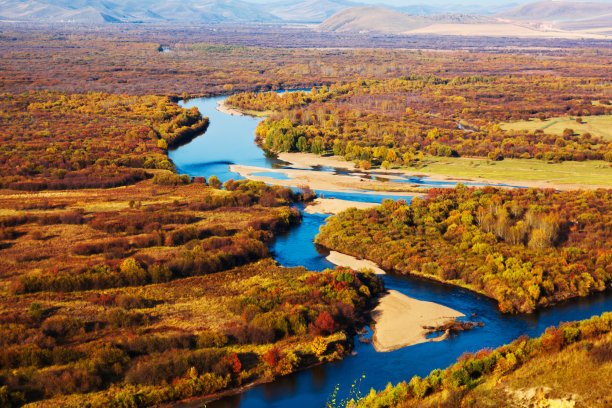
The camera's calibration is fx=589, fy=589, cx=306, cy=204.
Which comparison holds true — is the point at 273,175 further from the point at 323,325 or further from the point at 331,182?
the point at 323,325

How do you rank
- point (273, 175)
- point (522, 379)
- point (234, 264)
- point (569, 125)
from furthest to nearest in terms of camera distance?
1. point (569, 125)
2. point (273, 175)
3. point (234, 264)
4. point (522, 379)

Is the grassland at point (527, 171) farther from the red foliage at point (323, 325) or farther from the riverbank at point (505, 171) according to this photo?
the red foliage at point (323, 325)

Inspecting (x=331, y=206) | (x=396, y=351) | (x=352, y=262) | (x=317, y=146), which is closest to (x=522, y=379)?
(x=396, y=351)

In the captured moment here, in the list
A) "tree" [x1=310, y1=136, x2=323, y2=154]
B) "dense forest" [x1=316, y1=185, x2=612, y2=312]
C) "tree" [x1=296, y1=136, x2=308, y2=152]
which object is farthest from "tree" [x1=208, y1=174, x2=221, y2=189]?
"tree" [x1=296, y1=136, x2=308, y2=152]

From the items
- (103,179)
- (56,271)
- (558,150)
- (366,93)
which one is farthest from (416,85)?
(56,271)

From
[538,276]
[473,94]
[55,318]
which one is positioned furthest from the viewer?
[473,94]

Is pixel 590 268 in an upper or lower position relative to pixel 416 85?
lower

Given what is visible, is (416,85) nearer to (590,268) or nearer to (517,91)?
(517,91)
